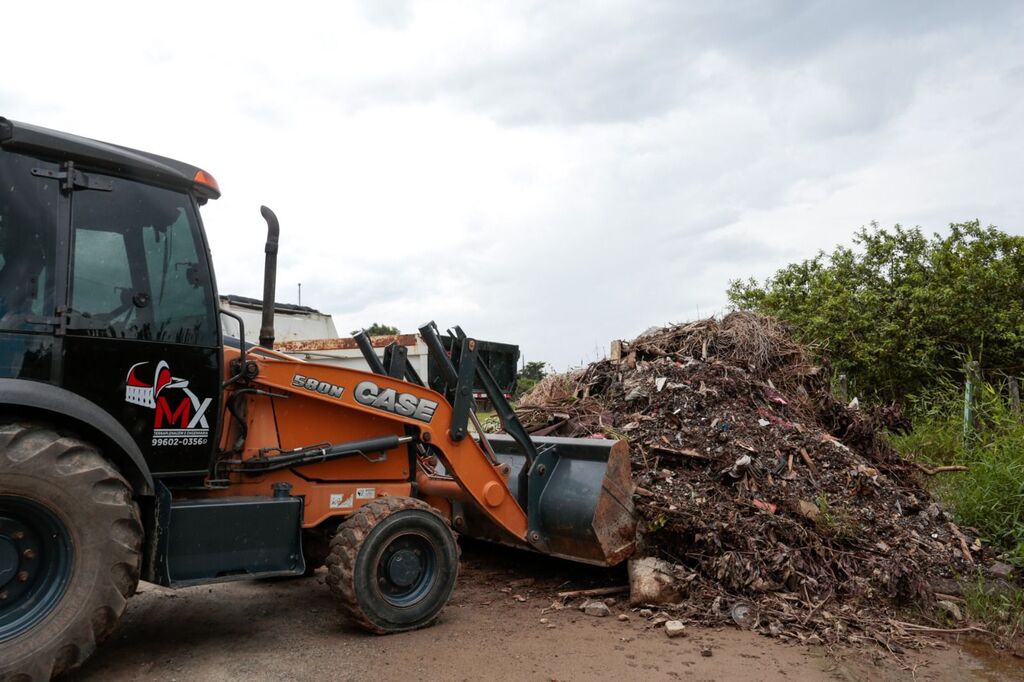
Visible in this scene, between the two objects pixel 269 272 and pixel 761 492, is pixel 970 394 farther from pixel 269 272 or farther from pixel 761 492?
pixel 269 272

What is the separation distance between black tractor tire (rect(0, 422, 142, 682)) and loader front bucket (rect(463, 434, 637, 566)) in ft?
9.25

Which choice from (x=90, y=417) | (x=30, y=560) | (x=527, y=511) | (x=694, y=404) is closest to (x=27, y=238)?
(x=90, y=417)

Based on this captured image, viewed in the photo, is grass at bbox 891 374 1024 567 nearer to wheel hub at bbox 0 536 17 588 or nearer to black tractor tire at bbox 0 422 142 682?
black tractor tire at bbox 0 422 142 682

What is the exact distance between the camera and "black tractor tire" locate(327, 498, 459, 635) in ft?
15.4

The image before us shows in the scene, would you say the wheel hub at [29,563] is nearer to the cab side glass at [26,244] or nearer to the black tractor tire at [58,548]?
the black tractor tire at [58,548]

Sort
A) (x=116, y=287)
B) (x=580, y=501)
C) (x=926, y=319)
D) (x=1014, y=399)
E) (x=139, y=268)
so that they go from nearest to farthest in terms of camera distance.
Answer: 1. (x=116, y=287)
2. (x=139, y=268)
3. (x=580, y=501)
4. (x=1014, y=399)
5. (x=926, y=319)

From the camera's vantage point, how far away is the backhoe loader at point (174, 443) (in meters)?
3.66

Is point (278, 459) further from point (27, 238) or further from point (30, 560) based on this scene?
point (27, 238)

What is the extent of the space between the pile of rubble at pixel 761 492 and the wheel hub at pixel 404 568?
1.55m

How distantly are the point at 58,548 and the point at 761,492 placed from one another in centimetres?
451

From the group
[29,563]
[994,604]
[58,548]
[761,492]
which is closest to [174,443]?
[58,548]

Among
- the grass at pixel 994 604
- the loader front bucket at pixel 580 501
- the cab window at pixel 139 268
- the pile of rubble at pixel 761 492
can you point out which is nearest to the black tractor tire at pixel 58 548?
the cab window at pixel 139 268

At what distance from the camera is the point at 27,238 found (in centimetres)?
382

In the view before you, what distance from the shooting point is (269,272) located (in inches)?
190
